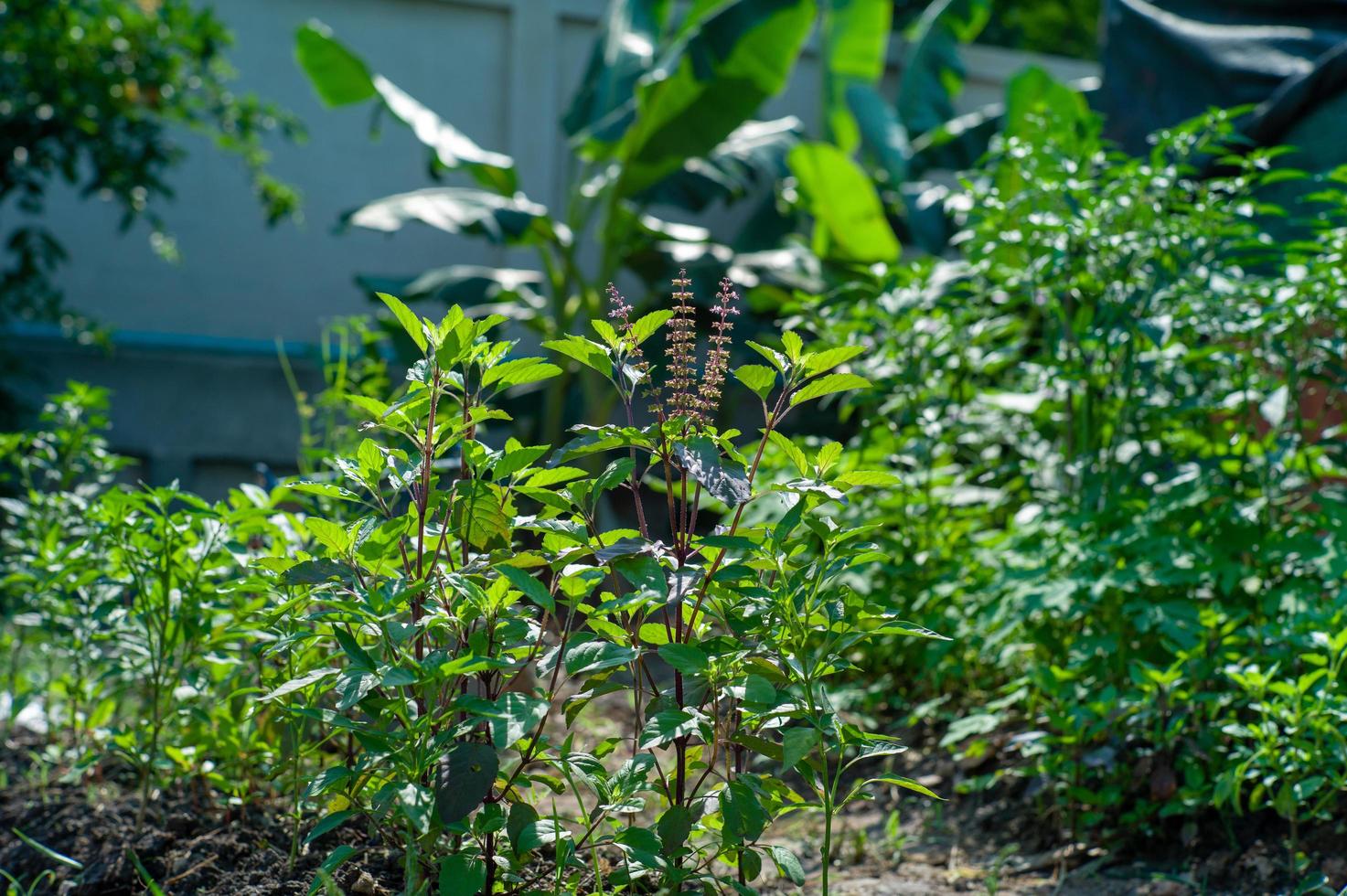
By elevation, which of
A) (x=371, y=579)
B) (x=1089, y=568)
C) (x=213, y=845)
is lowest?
(x=213, y=845)

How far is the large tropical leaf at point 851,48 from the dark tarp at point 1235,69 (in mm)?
2089

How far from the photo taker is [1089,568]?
2396mm

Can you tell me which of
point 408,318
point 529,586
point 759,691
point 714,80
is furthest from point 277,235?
point 759,691

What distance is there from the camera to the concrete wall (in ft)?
24.6

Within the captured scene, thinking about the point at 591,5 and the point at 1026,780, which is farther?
the point at 591,5

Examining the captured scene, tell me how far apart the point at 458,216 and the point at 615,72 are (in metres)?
1.33

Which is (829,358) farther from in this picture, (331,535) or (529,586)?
(331,535)

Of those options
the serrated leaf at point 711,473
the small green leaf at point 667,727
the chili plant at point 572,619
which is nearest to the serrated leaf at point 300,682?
the chili plant at point 572,619

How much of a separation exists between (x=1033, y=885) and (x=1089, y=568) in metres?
0.61

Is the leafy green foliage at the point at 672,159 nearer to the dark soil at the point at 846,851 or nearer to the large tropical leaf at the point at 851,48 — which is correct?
the large tropical leaf at the point at 851,48

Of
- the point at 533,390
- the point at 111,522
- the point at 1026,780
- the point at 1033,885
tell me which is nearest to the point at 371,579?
the point at 111,522

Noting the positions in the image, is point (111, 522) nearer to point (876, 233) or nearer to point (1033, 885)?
point (1033, 885)

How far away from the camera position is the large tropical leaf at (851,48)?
7.46 meters

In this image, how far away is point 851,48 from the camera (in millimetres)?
7523
